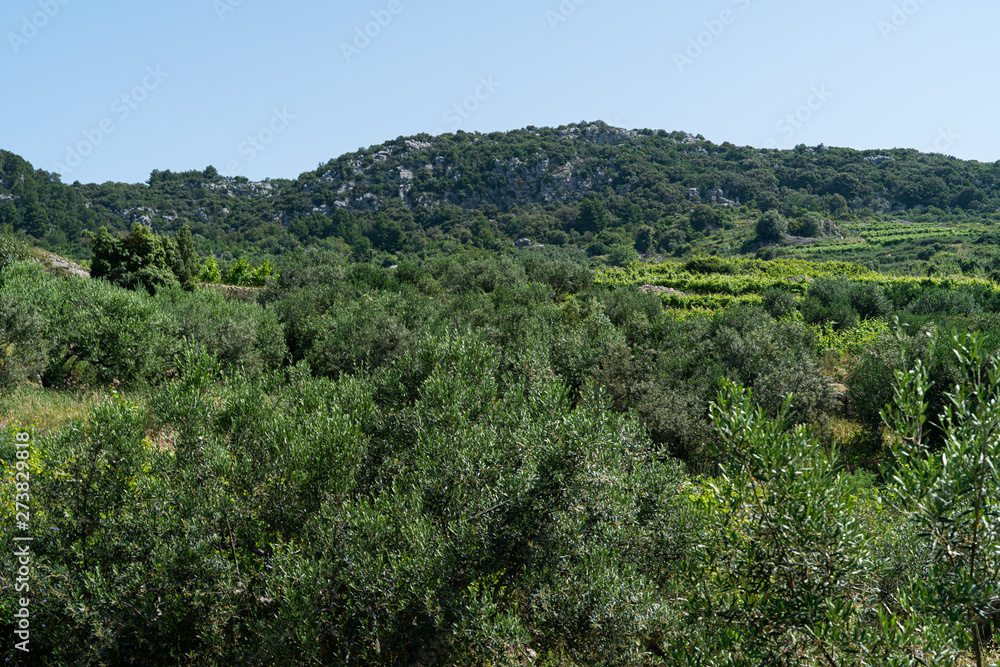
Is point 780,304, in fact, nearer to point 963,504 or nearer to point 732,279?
point 732,279

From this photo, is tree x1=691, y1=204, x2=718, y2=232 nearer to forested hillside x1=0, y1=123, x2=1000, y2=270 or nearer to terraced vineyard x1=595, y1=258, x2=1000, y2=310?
forested hillside x1=0, y1=123, x2=1000, y2=270

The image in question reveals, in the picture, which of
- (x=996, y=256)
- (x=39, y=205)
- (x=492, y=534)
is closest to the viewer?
(x=492, y=534)

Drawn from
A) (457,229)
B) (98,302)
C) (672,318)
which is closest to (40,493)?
(98,302)

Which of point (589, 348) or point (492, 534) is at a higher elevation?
point (589, 348)

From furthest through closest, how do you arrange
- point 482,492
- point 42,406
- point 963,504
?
point 42,406
point 482,492
point 963,504

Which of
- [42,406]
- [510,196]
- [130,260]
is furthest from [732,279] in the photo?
[510,196]

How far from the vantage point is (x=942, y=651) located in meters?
4.13

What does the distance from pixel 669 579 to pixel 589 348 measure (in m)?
12.6

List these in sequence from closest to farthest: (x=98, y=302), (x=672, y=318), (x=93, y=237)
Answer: (x=98, y=302) → (x=672, y=318) → (x=93, y=237)

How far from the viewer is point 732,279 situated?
44.9m

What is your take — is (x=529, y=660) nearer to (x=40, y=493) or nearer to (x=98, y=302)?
(x=40, y=493)

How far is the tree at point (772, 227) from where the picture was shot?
77.4 meters

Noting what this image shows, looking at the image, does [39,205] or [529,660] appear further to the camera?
[39,205]

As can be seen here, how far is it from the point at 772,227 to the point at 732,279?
130 feet
